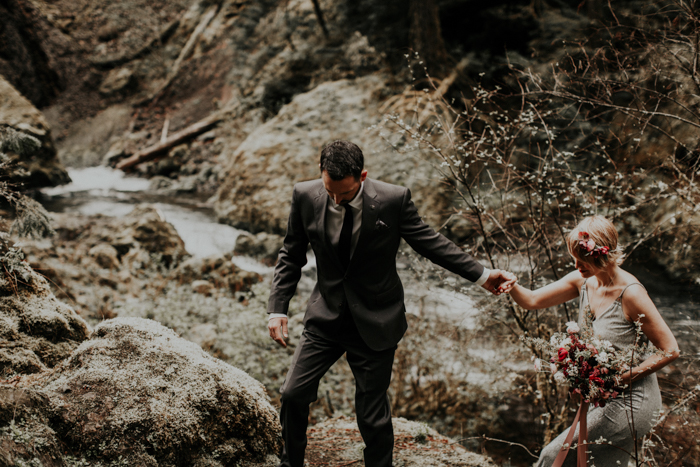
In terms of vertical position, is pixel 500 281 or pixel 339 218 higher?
pixel 339 218

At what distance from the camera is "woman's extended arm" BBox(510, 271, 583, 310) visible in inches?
105

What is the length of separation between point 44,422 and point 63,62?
22753 millimetres

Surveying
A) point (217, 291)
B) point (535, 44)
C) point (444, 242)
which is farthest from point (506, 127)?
point (535, 44)

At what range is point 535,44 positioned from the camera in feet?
30.2

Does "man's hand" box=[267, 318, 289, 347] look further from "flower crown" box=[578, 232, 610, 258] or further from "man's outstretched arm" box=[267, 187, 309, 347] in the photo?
"flower crown" box=[578, 232, 610, 258]

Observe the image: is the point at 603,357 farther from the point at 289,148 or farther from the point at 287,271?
the point at 289,148

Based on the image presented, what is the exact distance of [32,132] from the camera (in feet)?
32.0

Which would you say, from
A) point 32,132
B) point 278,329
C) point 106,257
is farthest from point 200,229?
point 278,329

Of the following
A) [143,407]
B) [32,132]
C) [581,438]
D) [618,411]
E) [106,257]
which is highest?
[32,132]

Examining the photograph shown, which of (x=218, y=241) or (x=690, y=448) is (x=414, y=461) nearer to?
(x=690, y=448)

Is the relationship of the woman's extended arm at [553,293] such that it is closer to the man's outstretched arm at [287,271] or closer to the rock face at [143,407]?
the man's outstretched arm at [287,271]

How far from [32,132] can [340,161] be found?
10116mm

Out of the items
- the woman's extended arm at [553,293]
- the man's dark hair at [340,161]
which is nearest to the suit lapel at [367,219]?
the man's dark hair at [340,161]

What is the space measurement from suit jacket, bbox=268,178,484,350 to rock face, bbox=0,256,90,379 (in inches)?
59.8
